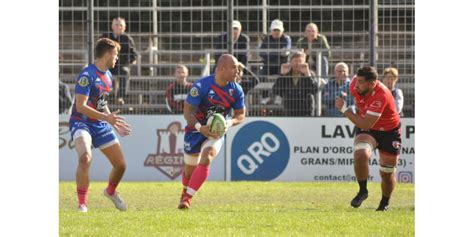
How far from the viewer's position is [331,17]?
2181 cm

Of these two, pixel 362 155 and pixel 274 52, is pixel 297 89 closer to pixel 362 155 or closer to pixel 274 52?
pixel 274 52

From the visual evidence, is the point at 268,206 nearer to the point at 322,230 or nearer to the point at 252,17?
the point at 322,230

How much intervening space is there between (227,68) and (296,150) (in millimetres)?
6930

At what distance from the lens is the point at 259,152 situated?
2238cm

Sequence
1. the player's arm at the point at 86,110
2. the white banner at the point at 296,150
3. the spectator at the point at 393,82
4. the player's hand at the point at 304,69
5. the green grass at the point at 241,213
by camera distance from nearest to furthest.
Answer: the green grass at the point at 241,213, the player's arm at the point at 86,110, the spectator at the point at 393,82, the player's hand at the point at 304,69, the white banner at the point at 296,150

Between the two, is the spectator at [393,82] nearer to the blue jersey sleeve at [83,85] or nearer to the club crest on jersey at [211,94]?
the club crest on jersey at [211,94]

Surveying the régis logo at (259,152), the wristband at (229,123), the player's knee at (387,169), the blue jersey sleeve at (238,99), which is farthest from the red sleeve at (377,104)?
the régis logo at (259,152)

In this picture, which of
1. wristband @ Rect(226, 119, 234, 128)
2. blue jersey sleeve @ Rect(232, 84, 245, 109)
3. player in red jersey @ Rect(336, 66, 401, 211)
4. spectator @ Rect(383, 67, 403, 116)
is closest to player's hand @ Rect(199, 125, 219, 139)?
wristband @ Rect(226, 119, 234, 128)

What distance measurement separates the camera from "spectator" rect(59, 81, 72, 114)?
22531 millimetres

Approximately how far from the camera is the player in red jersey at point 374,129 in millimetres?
15609

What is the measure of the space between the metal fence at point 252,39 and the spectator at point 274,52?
1.0 inches

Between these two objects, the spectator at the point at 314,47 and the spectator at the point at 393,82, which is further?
the spectator at the point at 314,47

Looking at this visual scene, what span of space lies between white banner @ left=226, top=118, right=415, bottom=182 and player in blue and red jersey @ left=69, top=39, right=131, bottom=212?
7.11m
